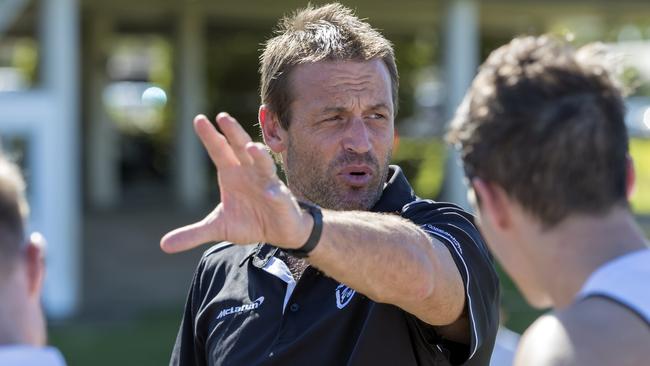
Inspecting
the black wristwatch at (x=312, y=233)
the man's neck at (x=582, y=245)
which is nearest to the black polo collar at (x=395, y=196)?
the black wristwatch at (x=312, y=233)

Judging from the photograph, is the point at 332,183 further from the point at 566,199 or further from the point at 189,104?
the point at 189,104

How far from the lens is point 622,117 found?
1.84 m

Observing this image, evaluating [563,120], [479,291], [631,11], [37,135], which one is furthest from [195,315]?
[631,11]

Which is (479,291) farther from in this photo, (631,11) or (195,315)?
(631,11)

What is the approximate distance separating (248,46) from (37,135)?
8.34 meters

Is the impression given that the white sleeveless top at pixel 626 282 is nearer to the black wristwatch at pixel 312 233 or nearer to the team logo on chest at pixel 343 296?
the black wristwatch at pixel 312 233

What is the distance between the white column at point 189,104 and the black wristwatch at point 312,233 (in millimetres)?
15779

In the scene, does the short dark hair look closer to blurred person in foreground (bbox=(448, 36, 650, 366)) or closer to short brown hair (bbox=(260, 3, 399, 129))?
blurred person in foreground (bbox=(448, 36, 650, 366))

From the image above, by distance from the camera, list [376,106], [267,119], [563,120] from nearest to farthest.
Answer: [563,120], [376,106], [267,119]

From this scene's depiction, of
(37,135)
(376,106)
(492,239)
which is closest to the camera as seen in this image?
(492,239)

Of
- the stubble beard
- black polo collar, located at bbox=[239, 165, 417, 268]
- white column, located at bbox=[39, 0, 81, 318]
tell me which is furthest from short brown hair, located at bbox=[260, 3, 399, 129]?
white column, located at bbox=[39, 0, 81, 318]

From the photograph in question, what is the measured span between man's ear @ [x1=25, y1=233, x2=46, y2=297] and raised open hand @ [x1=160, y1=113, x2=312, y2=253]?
14.2 inches

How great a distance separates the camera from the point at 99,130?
18.6 metres

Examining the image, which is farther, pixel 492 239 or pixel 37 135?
pixel 37 135
